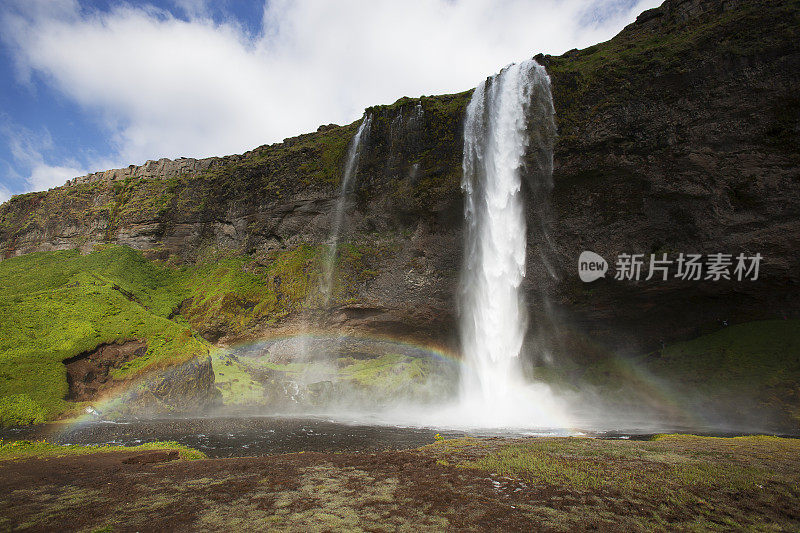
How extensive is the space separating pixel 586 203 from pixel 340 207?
1824 centimetres

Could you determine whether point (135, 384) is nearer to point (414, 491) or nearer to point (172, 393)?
point (172, 393)

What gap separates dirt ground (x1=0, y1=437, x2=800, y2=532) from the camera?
497 cm

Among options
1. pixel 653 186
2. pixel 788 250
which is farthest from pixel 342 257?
pixel 788 250

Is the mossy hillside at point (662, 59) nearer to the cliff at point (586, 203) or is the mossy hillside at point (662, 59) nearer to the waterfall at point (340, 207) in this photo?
the cliff at point (586, 203)

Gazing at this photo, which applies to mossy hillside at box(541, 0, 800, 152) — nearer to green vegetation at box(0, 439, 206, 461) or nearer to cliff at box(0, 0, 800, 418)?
cliff at box(0, 0, 800, 418)

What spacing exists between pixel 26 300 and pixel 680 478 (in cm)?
3058

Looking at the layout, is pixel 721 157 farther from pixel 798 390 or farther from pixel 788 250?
pixel 798 390

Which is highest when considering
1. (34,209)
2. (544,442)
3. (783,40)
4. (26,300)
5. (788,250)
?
(783,40)

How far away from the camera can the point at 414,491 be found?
6.42m

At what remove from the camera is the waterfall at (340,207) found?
30.5 meters

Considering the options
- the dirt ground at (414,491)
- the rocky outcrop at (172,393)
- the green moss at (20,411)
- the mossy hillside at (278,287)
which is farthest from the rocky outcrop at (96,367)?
the dirt ground at (414,491)

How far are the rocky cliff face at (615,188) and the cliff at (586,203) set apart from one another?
0.31 ft

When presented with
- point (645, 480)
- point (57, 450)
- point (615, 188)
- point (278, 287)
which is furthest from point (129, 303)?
point (615, 188)

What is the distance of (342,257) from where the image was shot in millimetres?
31250
